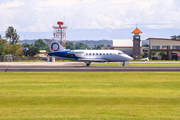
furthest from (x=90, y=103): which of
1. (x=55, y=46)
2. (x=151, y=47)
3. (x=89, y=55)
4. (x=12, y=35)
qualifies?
(x=12, y=35)

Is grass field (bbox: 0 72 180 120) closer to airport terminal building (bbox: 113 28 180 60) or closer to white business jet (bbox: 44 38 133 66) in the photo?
white business jet (bbox: 44 38 133 66)

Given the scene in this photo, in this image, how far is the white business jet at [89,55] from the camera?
53750 millimetres

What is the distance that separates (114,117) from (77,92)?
264 inches

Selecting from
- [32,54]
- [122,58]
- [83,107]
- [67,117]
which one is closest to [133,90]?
[83,107]

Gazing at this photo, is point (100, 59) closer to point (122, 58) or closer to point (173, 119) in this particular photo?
point (122, 58)

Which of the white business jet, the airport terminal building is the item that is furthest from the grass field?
the airport terminal building

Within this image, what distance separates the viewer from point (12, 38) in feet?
596

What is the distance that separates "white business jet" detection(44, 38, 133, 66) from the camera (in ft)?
176

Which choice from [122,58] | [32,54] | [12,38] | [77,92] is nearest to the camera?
[77,92]

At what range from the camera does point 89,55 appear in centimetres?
5541

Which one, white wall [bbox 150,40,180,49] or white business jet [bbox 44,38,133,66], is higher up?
white wall [bbox 150,40,180,49]

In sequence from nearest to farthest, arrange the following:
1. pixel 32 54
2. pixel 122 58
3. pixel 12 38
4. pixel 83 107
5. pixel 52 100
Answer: pixel 83 107 < pixel 52 100 < pixel 122 58 < pixel 32 54 < pixel 12 38

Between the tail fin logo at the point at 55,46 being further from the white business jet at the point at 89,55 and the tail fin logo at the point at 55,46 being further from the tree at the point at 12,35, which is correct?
the tree at the point at 12,35

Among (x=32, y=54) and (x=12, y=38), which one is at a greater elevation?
(x=12, y=38)
